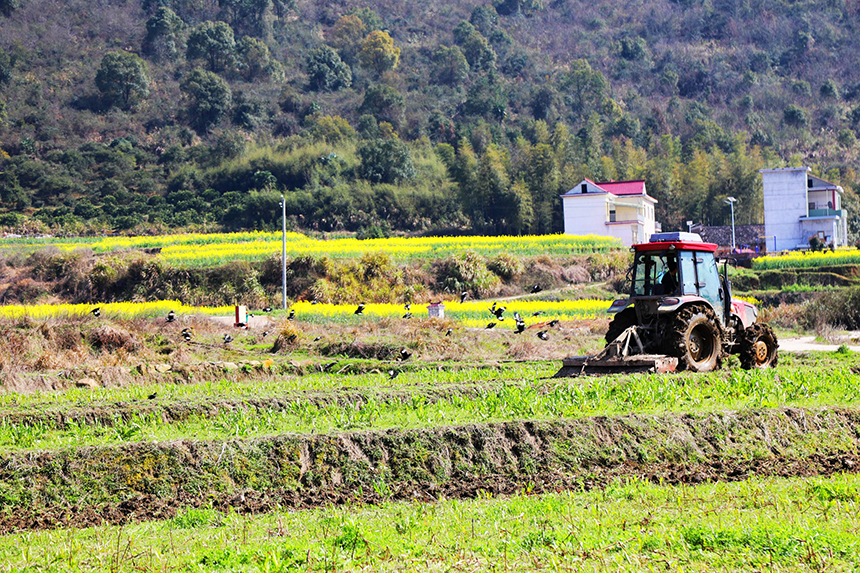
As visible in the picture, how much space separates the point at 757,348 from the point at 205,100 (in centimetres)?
8399

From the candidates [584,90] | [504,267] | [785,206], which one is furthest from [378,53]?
[504,267]

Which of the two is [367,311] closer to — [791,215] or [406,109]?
[791,215]

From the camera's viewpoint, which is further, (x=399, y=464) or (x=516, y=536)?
(x=399, y=464)

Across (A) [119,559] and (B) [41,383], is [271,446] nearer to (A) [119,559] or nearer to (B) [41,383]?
(A) [119,559]

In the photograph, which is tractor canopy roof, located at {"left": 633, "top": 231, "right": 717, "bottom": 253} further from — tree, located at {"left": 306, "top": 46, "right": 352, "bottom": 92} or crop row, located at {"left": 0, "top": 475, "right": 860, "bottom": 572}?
tree, located at {"left": 306, "top": 46, "right": 352, "bottom": 92}

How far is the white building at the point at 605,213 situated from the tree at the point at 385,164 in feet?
65.7

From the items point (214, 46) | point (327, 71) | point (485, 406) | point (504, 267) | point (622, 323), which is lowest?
point (485, 406)

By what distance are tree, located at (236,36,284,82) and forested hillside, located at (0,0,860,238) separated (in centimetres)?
25

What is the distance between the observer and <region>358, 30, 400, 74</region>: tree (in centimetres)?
11731

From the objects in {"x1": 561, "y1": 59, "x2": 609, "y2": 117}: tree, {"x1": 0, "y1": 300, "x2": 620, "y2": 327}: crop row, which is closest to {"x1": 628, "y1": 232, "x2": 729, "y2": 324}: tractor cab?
{"x1": 0, "y1": 300, "x2": 620, "y2": 327}: crop row

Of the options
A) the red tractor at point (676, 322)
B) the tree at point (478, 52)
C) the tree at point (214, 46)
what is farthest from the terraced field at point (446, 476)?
the tree at point (478, 52)

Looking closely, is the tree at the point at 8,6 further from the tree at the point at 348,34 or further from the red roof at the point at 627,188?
the red roof at the point at 627,188

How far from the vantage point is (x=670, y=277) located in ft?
47.6

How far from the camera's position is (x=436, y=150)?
8325 centimetres
